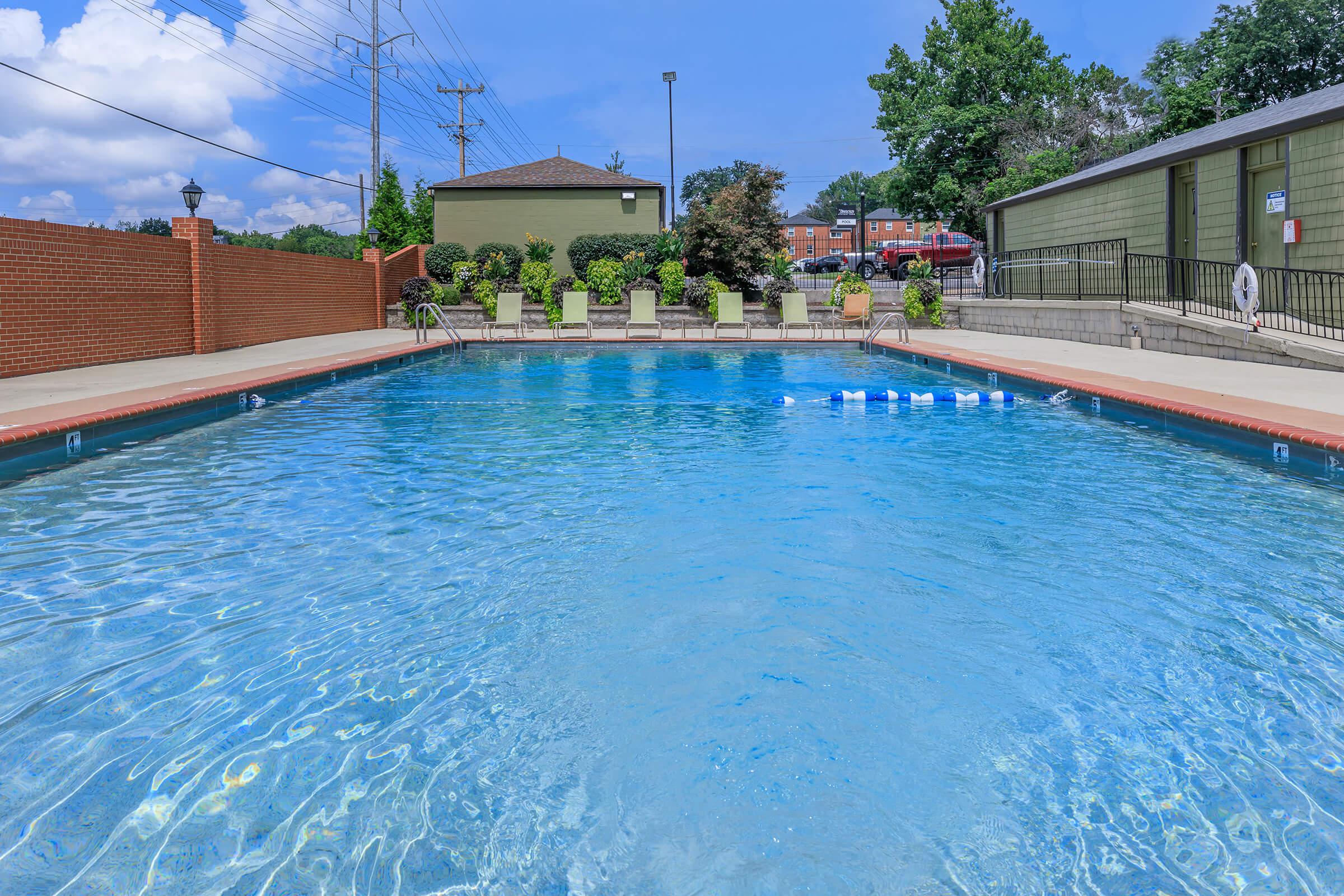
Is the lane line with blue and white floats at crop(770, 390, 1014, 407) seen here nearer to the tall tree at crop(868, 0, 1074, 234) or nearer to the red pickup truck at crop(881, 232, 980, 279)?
the red pickup truck at crop(881, 232, 980, 279)

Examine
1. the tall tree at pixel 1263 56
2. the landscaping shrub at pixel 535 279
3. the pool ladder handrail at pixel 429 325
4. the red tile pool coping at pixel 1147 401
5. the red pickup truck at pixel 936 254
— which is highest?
the tall tree at pixel 1263 56

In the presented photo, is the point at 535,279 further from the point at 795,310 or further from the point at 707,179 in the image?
the point at 707,179

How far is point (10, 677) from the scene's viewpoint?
3510 mm

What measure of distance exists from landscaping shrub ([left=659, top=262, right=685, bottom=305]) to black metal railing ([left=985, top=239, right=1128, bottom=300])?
7.22 metres

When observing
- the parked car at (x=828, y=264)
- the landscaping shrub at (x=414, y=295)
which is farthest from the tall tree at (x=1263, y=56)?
the landscaping shrub at (x=414, y=295)

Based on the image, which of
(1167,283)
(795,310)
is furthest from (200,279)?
(1167,283)

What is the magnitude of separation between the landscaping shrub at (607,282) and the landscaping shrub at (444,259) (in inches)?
138

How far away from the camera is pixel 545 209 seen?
87.9 ft

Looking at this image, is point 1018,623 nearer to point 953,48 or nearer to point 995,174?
point 995,174

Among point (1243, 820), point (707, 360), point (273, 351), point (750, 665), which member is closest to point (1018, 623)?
point (750, 665)

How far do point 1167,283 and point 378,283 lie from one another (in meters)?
17.4

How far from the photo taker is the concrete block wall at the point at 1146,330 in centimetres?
1114

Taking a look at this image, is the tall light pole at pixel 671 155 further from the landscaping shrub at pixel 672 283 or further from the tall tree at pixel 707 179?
the tall tree at pixel 707 179

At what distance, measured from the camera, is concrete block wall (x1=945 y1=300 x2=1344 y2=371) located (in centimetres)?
1114
